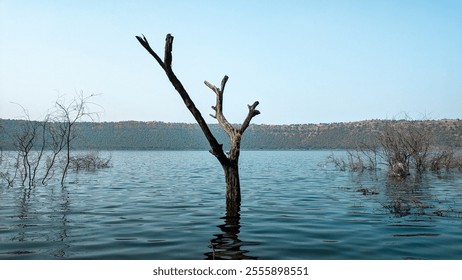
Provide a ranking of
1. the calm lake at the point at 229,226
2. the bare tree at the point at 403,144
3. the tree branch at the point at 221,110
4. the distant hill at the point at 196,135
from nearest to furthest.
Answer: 1. the calm lake at the point at 229,226
2. the tree branch at the point at 221,110
3. the bare tree at the point at 403,144
4. the distant hill at the point at 196,135

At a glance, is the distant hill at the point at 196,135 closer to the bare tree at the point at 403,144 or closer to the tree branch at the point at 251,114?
the bare tree at the point at 403,144

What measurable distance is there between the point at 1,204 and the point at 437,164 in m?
26.1

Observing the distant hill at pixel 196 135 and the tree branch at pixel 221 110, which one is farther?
the distant hill at pixel 196 135

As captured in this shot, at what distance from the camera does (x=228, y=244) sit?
774 centimetres

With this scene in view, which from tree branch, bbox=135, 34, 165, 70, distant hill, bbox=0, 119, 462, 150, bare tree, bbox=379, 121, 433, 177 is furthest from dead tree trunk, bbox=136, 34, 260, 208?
distant hill, bbox=0, 119, 462, 150

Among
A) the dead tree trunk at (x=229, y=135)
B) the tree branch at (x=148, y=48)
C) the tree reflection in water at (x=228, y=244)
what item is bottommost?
the tree reflection in water at (x=228, y=244)

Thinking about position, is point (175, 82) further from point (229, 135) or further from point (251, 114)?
point (251, 114)

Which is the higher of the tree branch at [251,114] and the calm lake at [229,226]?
the tree branch at [251,114]

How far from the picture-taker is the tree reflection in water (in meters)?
6.88

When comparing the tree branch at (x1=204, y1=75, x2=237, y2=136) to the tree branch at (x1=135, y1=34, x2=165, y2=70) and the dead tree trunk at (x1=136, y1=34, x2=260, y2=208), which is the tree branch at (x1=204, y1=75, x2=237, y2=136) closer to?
the dead tree trunk at (x1=136, y1=34, x2=260, y2=208)

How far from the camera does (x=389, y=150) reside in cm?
2377

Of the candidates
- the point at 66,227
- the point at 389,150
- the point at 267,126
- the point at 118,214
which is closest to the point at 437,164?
the point at 389,150

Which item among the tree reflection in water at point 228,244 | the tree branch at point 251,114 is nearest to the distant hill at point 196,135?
the tree branch at point 251,114

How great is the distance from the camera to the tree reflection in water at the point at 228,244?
6.88m
